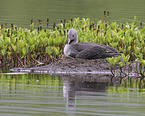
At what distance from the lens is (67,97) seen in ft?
37.1

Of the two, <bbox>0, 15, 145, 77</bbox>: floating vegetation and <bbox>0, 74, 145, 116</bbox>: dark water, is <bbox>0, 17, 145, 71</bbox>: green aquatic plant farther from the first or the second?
<bbox>0, 74, 145, 116</bbox>: dark water

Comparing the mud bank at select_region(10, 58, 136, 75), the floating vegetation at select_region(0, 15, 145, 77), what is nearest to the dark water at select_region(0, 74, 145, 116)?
the mud bank at select_region(10, 58, 136, 75)

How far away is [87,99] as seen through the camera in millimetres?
10992

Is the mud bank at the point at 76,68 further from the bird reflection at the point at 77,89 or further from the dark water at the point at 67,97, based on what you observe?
the bird reflection at the point at 77,89

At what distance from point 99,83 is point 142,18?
16.8 m

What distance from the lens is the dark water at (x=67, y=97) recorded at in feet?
32.2

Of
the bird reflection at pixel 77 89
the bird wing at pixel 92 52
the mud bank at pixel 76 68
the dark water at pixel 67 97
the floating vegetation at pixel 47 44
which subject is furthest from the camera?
the floating vegetation at pixel 47 44

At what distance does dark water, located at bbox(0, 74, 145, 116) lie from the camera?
9805 mm

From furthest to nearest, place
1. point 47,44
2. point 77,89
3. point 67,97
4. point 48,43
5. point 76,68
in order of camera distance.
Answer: point 47,44 < point 48,43 < point 76,68 < point 77,89 < point 67,97

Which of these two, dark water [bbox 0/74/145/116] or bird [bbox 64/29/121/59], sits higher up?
bird [bbox 64/29/121/59]

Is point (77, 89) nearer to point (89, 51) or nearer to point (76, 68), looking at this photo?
point (76, 68)

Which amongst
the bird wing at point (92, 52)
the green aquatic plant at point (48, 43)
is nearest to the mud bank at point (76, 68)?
the bird wing at point (92, 52)

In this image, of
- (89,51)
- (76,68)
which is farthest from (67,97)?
(89,51)

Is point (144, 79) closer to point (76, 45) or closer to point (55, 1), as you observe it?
point (76, 45)
